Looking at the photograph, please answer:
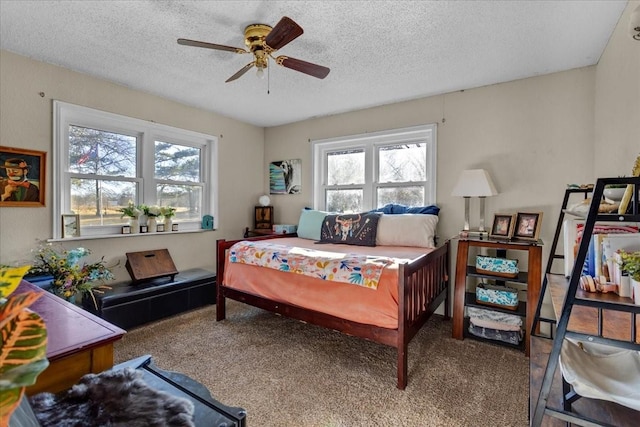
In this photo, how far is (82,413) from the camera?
74 cm

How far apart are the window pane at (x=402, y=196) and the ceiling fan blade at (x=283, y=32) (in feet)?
7.20

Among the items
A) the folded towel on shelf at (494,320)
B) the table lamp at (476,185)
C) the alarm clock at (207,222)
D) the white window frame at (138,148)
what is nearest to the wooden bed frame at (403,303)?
the folded towel on shelf at (494,320)

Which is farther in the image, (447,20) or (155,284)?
(155,284)

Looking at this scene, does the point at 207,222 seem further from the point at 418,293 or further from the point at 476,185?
the point at 476,185

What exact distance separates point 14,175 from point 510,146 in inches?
167

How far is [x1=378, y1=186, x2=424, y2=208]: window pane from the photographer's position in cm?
339

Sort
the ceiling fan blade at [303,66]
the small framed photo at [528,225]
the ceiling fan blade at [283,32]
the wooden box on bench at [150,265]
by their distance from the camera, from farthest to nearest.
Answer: the wooden box on bench at [150,265] → the small framed photo at [528,225] → the ceiling fan blade at [303,66] → the ceiling fan blade at [283,32]

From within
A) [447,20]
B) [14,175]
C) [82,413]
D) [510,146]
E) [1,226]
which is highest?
[447,20]

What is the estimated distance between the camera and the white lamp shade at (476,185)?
2.62m

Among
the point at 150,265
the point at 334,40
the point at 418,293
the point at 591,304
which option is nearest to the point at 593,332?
the point at 591,304

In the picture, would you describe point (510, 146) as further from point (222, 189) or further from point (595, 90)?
point (222, 189)

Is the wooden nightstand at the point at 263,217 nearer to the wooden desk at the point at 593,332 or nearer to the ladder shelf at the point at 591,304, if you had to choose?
the wooden desk at the point at 593,332

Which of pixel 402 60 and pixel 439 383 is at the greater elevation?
pixel 402 60

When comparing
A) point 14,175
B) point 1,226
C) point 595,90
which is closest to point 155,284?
point 1,226
